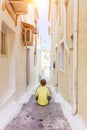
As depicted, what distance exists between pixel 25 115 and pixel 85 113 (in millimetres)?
2124

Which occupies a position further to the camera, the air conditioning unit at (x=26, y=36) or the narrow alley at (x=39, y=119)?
the air conditioning unit at (x=26, y=36)

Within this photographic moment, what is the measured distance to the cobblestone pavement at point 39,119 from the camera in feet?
16.9

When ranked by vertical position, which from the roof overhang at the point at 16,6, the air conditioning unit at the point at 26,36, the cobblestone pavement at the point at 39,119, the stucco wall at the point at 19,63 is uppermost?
the roof overhang at the point at 16,6

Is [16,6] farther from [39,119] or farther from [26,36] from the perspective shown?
[39,119]

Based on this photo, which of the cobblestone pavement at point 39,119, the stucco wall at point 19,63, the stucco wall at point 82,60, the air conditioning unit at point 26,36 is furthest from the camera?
the air conditioning unit at point 26,36

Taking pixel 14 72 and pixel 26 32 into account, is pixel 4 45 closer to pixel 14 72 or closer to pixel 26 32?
pixel 14 72

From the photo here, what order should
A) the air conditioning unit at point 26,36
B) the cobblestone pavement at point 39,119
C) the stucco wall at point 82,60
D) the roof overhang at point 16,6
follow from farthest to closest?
the air conditioning unit at point 26,36
the roof overhang at point 16,6
the cobblestone pavement at point 39,119
the stucco wall at point 82,60

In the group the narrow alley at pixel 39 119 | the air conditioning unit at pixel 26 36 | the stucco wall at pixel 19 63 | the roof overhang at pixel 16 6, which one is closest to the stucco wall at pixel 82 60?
the narrow alley at pixel 39 119

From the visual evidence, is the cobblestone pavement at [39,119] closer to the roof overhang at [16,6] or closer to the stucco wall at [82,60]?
the stucco wall at [82,60]

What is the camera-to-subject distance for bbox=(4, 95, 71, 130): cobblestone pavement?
5.15m

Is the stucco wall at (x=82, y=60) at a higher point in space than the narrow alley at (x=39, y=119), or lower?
higher

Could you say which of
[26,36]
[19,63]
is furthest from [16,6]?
[26,36]

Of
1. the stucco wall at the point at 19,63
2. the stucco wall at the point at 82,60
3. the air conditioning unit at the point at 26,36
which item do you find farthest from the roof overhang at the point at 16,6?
the stucco wall at the point at 82,60

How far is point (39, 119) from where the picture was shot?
19.5 ft
